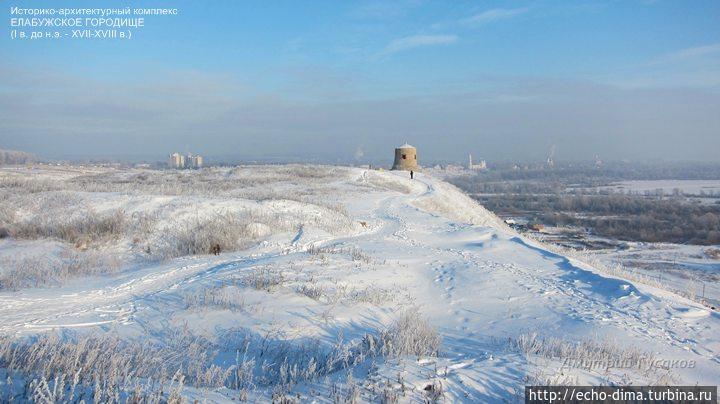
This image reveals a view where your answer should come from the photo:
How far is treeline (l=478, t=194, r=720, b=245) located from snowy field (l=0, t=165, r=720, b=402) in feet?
124

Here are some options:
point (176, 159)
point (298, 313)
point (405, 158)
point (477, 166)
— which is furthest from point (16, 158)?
point (477, 166)

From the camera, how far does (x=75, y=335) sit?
523cm

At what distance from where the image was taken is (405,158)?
49.2 m

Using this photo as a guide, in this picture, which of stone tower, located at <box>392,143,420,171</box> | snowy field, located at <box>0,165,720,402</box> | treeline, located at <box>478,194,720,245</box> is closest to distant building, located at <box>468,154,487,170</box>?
treeline, located at <box>478,194,720,245</box>

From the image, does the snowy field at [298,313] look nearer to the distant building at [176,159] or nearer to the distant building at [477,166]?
the distant building at [176,159]

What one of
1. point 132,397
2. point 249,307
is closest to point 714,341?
point 249,307

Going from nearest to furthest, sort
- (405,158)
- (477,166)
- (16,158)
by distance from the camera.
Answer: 1. (405,158)
2. (16,158)
3. (477,166)

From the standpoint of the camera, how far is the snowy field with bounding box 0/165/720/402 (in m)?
3.77

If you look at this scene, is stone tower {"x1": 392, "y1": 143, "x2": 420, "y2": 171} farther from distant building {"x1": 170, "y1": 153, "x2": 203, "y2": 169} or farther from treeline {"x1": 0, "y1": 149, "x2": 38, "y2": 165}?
treeline {"x1": 0, "y1": 149, "x2": 38, "y2": 165}

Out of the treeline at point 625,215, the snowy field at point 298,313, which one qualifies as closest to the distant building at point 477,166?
the treeline at point 625,215

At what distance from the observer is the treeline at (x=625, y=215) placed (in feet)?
141

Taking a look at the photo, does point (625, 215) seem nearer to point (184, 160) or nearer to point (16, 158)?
point (184, 160)

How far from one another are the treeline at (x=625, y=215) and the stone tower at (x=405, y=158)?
58.1 feet

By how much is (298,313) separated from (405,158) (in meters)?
43.9
